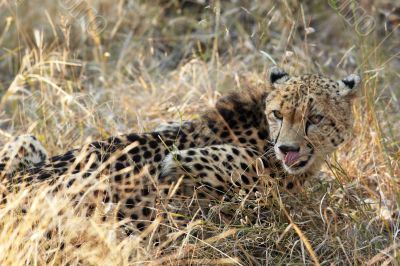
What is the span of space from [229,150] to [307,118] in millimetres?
371

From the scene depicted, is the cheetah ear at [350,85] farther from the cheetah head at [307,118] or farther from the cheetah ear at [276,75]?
the cheetah ear at [276,75]

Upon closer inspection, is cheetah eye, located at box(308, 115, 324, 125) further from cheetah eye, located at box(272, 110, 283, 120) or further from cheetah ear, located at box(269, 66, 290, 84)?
cheetah ear, located at box(269, 66, 290, 84)

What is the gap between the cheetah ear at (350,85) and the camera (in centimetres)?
391

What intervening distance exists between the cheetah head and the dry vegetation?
0.41 feet

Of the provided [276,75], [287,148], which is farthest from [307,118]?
[276,75]

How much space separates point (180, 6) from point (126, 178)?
130 inches

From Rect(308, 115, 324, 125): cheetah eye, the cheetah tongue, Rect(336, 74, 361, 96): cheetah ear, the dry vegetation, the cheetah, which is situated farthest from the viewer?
Rect(336, 74, 361, 96): cheetah ear

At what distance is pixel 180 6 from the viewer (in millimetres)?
6652

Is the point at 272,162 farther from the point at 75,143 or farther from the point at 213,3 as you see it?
the point at 75,143

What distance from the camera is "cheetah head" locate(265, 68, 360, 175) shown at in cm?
367

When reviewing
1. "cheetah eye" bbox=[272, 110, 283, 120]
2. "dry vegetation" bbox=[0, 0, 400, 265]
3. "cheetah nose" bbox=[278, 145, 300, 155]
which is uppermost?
"cheetah eye" bbox=[272, 110, 283, 120]

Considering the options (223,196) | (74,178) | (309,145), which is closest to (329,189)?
(309,145)

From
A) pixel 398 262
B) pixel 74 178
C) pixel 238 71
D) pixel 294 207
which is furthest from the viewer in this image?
pixel 238 71

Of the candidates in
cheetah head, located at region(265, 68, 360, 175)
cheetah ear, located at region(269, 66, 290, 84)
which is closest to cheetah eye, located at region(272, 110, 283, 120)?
cheetah head, located at region(265, 68, 360, 175)
